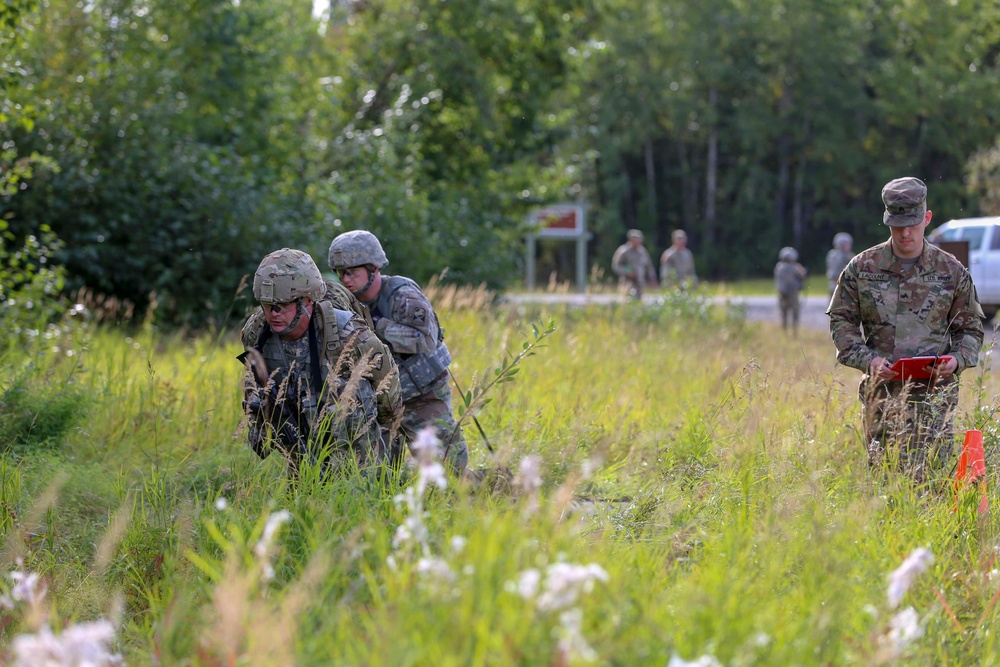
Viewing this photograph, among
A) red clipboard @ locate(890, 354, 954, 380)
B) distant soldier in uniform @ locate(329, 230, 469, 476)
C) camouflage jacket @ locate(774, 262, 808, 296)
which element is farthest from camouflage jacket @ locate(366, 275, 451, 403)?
camouflage jacket @ locate(774, 262, 808, 296)

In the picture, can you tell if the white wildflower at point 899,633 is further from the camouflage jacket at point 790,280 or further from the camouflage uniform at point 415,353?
the camouflage jacket at point 790,280

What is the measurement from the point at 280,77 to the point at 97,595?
14.5 meters

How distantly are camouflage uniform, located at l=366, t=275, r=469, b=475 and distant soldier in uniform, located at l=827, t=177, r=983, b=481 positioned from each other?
6.17ft

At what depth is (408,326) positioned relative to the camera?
5934 millimetres

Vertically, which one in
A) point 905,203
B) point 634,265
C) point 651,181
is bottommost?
point 634,265

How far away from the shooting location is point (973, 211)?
42.5 metres

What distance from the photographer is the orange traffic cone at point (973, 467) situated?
15.5 feet

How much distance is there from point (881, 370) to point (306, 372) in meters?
2.49

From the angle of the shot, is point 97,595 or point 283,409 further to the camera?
point 283,409

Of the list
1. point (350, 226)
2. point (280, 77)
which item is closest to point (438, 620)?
point (350, 226)

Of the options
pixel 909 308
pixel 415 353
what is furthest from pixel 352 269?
pixel 909 308

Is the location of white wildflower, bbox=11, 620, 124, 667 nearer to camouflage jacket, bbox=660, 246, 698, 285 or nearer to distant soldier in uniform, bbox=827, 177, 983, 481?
distant soldier in uniform, bbox=827, 177, 983, 481

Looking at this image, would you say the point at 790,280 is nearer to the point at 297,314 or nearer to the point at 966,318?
the point at 966,318

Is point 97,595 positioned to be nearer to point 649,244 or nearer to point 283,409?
point 283,409
